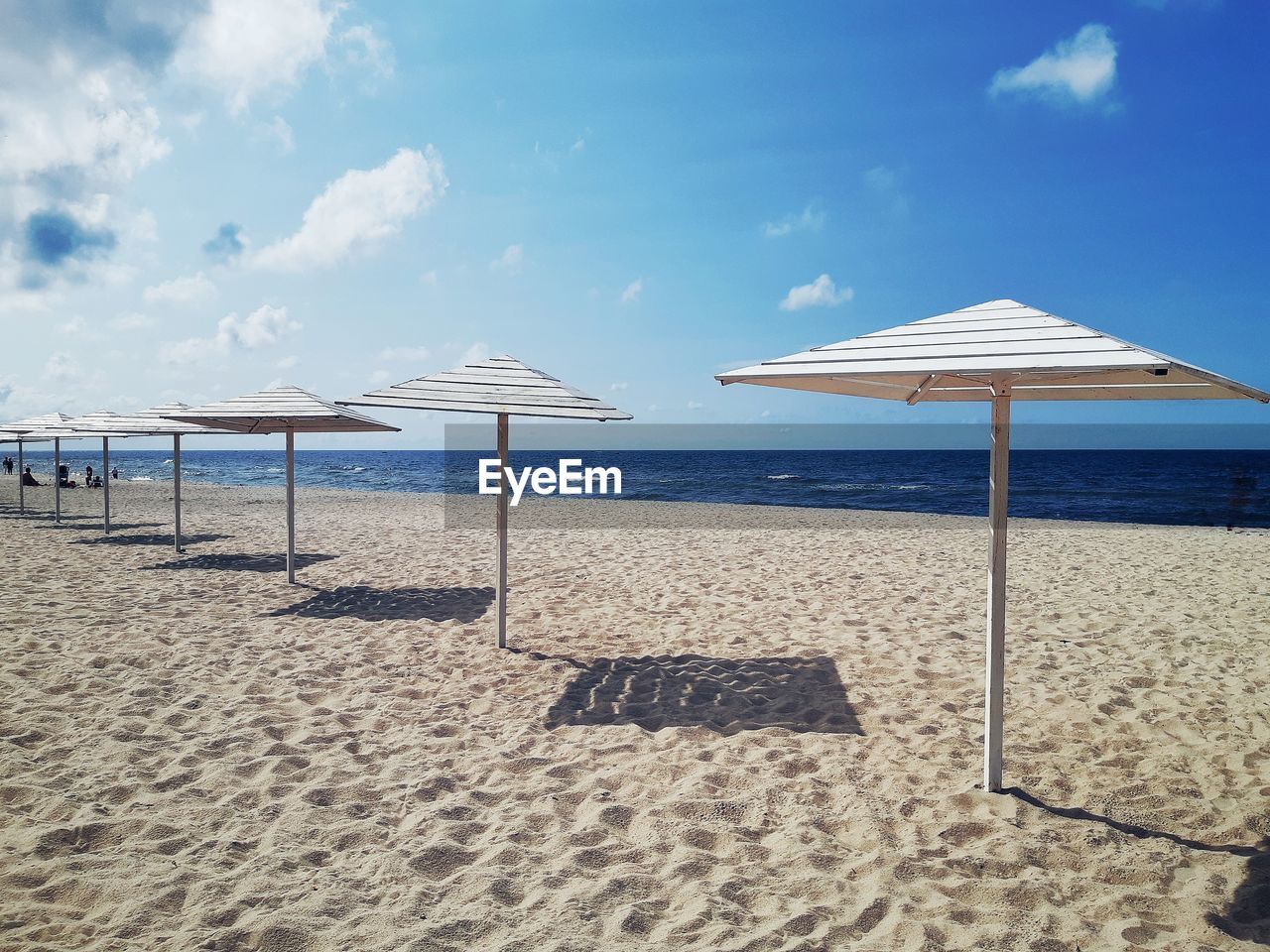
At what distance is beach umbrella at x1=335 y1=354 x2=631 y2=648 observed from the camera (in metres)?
4.98

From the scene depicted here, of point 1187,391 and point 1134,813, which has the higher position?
point 1187,391

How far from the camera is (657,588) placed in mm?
8070

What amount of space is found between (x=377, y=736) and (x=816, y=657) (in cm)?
338

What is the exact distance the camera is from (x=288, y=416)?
7.60 m

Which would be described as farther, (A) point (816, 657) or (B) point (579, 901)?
(A) point (816, 657)

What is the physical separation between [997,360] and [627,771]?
2.74 metres

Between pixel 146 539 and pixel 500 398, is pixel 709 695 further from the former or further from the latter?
pixel 146 539

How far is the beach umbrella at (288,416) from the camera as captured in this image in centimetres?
750

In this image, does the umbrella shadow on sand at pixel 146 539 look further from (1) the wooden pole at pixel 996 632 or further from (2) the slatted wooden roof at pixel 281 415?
(1) the wooden pole at pixel 996 632

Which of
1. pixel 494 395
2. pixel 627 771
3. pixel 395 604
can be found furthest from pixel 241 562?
pixel 627 771

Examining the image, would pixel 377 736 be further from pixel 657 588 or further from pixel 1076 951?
pixel 657 588

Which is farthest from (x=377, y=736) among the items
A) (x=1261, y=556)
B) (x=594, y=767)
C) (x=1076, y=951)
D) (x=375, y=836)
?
(x=1261, y=556)

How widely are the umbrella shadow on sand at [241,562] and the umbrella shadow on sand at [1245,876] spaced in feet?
30.0

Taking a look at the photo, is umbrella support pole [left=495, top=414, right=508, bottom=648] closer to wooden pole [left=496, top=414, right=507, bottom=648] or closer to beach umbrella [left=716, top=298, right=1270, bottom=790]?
wooden pole [left=496, top=414, right=507, bottom=648]
